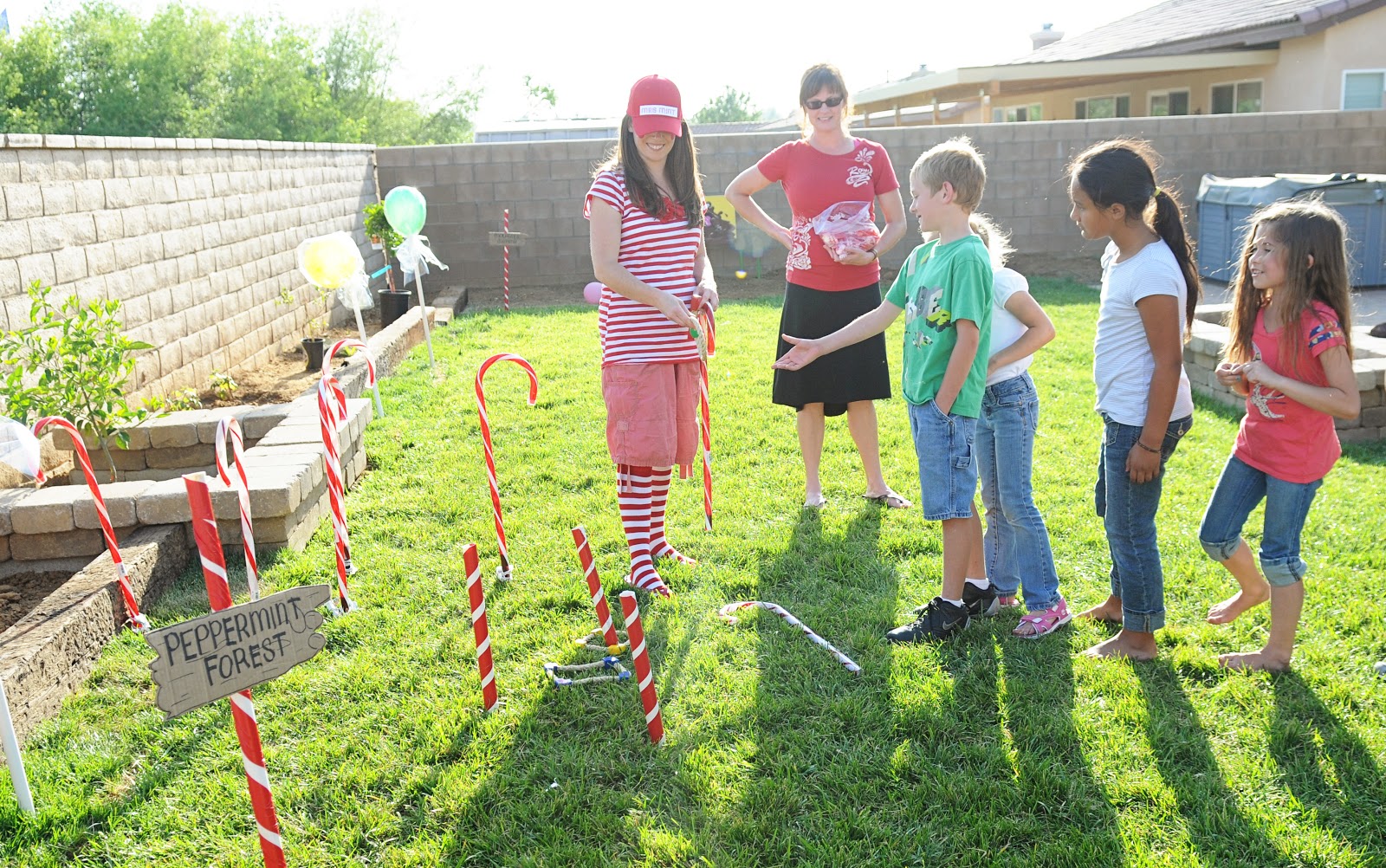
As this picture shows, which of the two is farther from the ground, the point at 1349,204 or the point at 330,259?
the point at 330,259

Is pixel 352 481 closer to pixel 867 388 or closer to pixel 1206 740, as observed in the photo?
pixel 867 388

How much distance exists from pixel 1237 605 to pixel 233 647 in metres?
3.24

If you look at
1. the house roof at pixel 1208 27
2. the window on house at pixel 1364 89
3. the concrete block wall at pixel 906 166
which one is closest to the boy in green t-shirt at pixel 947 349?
the concrete block wall at pixel 906 166

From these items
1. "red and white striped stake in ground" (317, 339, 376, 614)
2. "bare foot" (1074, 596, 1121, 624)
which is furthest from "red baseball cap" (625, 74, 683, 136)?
"bare foot" (1074, 596, 1121, 624)

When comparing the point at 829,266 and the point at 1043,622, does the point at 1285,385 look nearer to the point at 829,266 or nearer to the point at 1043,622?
the point at 1043,622

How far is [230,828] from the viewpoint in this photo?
8.77 ft

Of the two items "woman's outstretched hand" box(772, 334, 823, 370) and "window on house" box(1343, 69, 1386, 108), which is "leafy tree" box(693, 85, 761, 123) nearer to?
"window on house" box(1343, 69, 1386, 108)

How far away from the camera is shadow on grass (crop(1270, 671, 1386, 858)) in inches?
98.3

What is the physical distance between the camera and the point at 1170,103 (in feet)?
61.7

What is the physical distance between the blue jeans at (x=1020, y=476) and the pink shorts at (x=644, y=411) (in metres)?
1.19

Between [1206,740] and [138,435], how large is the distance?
550 centimetres

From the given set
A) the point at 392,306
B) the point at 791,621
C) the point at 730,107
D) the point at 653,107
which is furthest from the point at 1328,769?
the point at 730,107

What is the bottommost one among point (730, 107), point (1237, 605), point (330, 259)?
point (1237, 605)

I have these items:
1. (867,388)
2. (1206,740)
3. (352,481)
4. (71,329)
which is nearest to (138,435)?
(71,329)
